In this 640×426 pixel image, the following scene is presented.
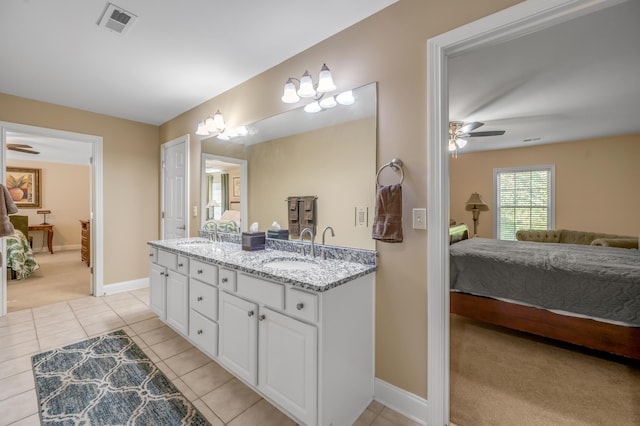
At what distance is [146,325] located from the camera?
2.82 m

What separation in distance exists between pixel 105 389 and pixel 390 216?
2171 mm

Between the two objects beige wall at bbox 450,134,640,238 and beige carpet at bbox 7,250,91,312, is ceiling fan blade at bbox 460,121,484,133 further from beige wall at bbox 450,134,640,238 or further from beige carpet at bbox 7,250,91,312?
beige carpet at bbox 7,250,91,312

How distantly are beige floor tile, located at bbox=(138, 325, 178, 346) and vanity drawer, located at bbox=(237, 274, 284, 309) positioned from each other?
1310 mm

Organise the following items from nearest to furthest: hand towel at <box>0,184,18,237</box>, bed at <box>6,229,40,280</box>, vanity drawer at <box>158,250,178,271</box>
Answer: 1. vanity drawer at <box>158,250,178,271</box>
2. hand towel at <box>0,184,18,237</box>
3. bed at <box>6,229,40,280</box>

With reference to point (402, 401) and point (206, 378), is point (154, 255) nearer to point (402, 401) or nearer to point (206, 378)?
point (206, 378)

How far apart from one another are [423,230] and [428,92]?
777mm

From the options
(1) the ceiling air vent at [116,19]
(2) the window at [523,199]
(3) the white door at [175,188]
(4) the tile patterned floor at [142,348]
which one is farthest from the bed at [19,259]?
(2) the window at [523,199]

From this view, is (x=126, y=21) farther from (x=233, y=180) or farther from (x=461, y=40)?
(x=461, y=40)

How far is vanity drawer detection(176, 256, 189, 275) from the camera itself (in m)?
2.34

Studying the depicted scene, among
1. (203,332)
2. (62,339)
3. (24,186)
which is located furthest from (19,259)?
(203,332)

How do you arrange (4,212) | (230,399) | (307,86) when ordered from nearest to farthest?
(230,399) → (307,86) → (4,212)

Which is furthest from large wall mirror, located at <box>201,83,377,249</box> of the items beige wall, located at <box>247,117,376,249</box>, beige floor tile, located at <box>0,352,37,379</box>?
beige floor tile, located at <box>0,352,37,379</box>

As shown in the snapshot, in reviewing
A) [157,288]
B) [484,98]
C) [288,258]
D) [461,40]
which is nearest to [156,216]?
[157,288]

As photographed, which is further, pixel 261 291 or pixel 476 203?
pixel 476 203
